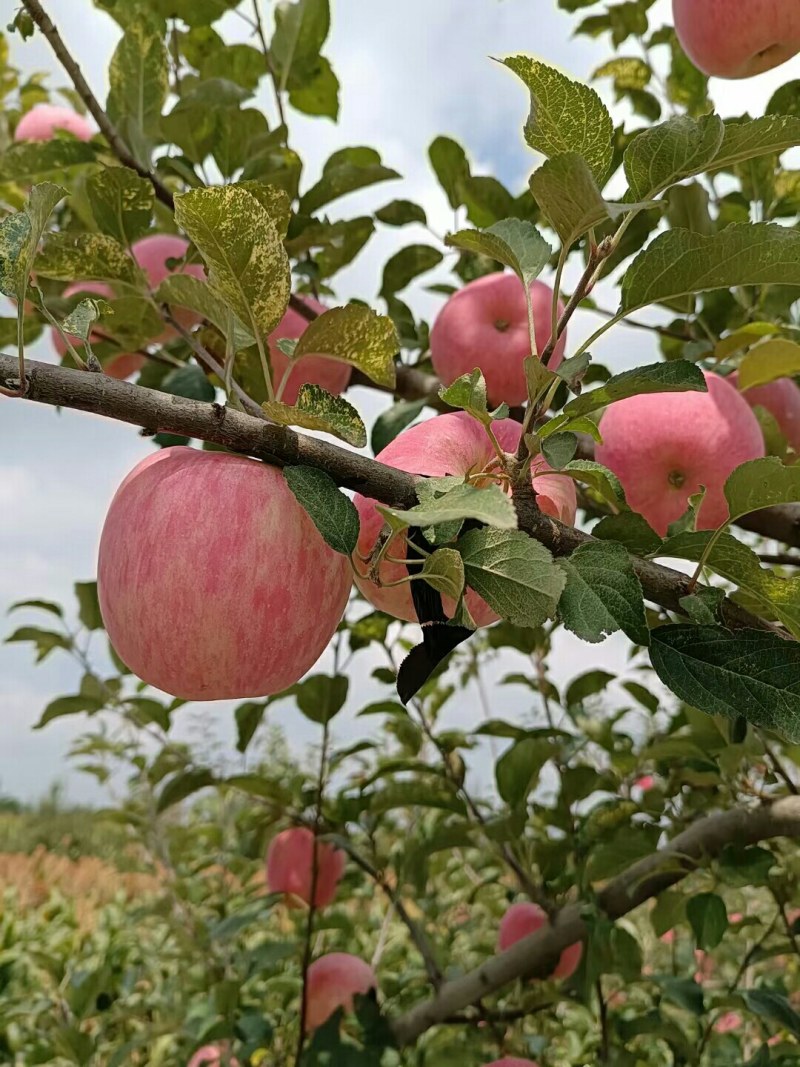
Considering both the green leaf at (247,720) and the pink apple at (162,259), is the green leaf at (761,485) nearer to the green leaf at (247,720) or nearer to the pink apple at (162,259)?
the pink apple at (162,259)

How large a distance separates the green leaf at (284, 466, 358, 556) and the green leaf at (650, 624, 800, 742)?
0.23 meters

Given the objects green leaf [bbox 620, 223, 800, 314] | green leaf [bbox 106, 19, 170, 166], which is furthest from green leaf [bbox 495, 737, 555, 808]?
green leaf [bbox 106, 19, 170, 166]

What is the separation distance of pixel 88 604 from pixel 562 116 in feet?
4.60

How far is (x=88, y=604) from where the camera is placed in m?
1.70

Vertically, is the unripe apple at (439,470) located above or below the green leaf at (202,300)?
below

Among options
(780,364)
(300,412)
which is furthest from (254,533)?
(780,364)

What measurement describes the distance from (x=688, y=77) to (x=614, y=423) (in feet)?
3.18

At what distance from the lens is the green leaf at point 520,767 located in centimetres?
139

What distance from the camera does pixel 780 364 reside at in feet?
3.46

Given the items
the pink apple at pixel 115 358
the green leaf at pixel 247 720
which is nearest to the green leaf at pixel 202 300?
the pink apple at pixel 115 358

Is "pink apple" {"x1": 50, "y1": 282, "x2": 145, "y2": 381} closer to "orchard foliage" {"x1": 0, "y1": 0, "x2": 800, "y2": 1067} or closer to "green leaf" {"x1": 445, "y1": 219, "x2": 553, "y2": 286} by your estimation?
"orchard foliage" {"x1": 0, "y1": 0, "x2": 800, "y2": 1067}

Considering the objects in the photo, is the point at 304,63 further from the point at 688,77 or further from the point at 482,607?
the point at 482,607

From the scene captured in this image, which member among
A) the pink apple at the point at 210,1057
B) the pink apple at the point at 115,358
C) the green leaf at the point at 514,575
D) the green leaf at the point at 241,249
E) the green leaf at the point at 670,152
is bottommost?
the pink apple at the point at 210,1057

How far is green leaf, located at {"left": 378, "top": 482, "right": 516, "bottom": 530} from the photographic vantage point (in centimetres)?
46
